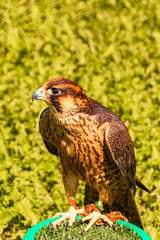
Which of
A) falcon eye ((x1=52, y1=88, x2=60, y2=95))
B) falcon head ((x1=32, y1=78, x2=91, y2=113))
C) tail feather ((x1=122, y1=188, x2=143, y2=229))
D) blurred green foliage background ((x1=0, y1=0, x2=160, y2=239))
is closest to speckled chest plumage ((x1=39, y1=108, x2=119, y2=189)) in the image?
falcon head ((x1=32, y1=78, x2=91, y2=113))

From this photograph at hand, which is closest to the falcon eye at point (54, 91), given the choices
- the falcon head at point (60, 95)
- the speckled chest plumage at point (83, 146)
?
the falcon head at point (60, 95)

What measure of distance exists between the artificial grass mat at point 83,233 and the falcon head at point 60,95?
33.5 inches

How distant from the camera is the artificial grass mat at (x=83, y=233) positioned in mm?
2424

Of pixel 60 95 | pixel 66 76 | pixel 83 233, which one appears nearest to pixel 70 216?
pixel 83 233

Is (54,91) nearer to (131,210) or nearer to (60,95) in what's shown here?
(60,95)

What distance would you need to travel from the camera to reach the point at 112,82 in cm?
581

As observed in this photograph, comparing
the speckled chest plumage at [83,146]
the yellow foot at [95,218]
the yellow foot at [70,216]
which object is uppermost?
the speckled chest plumage at [83,146]

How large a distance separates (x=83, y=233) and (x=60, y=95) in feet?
3.25

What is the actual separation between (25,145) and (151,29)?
3.66 meters

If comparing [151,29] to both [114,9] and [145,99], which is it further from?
[145,99]

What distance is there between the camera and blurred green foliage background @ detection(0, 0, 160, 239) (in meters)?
3.88

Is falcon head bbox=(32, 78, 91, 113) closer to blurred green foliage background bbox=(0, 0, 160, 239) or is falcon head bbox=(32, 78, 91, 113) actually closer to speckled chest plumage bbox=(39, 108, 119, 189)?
speckled chest plumage bbox=(39, 108, 119, 189)

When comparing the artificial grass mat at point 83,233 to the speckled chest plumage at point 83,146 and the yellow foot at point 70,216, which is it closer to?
the yellow foot at point 70,216

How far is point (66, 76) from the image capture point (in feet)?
17.9
